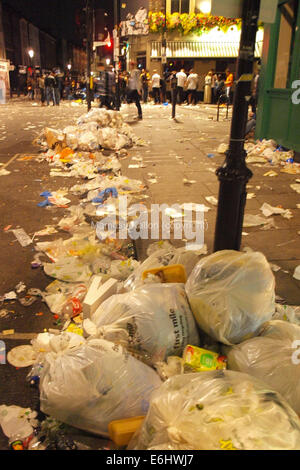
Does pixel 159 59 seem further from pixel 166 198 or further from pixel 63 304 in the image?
pixel 63 304

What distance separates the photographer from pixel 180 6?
2858 centimetres

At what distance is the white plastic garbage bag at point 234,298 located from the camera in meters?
2.11

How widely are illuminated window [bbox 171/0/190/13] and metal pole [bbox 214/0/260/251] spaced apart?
98.8 feet

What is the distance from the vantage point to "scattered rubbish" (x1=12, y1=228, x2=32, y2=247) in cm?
424

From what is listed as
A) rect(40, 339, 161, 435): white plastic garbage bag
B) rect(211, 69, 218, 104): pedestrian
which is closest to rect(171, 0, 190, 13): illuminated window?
rect(211, 69, 218, 104): pedestrian

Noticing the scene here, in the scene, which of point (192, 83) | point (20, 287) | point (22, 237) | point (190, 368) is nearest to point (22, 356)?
point (20, 287)

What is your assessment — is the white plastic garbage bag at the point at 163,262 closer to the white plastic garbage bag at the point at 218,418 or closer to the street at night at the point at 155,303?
the street at night at the point at 155,303

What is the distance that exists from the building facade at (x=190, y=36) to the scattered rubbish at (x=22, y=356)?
28180mm

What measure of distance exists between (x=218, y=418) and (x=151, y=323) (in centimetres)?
79

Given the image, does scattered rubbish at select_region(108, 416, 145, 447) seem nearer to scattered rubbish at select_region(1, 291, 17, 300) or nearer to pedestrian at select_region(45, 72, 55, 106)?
scattered rubbish at select_region(1, 291, 17, 300)

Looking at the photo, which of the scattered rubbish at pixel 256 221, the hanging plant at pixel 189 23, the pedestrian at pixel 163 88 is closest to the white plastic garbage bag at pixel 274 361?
the scattered rubbish at pixel 256 221

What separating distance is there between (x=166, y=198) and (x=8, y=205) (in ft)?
7.31

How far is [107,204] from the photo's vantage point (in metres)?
5.32

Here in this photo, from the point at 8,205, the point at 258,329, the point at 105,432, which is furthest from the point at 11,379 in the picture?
the point at 8,205
